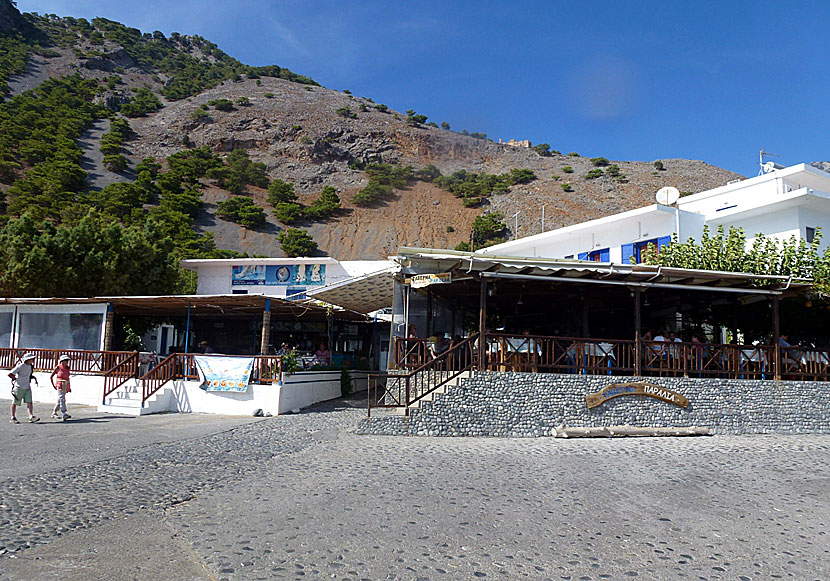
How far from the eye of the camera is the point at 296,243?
182 ft

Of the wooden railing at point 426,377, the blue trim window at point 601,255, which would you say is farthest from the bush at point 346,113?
the wooden railing at point 426,377

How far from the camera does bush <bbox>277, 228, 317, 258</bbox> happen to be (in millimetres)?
55000

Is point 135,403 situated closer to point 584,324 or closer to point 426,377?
point 426,377

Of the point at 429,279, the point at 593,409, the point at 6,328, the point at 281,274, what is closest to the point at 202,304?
the point at 6,328

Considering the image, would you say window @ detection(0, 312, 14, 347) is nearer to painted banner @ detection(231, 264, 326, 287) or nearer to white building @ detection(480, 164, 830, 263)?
painted banner @ detection(231, 264, 326, 287)

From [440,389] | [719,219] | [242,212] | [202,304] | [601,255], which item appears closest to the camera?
[440,389]

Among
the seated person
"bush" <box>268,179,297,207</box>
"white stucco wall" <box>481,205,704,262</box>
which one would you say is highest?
"bush" <box>268,179,297,207</box>

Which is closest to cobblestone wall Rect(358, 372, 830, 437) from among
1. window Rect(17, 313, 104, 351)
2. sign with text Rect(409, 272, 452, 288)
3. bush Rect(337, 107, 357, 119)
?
sign with text Rect(409, 272, 452, 288)

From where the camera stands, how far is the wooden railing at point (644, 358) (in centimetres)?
1201

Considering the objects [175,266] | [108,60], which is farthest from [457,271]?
[108,60]

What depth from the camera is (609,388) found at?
11688 mm

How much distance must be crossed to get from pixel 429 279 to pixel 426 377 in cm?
210

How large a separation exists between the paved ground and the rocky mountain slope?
46.6 meters

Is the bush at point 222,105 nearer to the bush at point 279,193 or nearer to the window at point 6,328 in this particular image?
the bush at point 279,193
